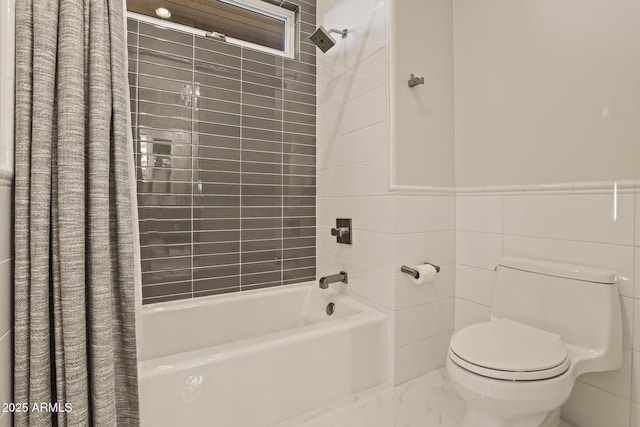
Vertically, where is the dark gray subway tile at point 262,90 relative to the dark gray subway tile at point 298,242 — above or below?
above

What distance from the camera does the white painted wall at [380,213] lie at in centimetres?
163

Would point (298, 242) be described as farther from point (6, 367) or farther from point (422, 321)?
point (6, 367)

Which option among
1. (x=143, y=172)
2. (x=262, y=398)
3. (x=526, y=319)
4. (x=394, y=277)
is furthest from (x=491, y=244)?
(x=143, y=172)

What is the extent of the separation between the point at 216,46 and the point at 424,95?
1.29m

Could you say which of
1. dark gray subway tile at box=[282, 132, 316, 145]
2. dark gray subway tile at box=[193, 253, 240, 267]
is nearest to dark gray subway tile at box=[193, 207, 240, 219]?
dark gray subway tile at box=[193, 253, 240, 267]

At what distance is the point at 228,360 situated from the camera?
1235 millimetres

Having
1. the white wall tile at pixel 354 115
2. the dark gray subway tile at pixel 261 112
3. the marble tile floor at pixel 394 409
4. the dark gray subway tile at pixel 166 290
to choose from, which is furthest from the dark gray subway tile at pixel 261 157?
the marble tile floor at pixel 394 409

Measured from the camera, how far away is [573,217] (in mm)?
1375

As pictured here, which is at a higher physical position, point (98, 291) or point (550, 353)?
point (98, 291)

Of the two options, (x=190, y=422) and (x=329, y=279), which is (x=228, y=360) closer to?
(x=190, y=422)

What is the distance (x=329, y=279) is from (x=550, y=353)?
1080 millimetres

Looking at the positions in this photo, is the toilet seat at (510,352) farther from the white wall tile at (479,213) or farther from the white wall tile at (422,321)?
the white wall tile at (479,213)

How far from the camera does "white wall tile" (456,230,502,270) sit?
1670 millimetres

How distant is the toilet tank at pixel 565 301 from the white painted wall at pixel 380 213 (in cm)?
36
